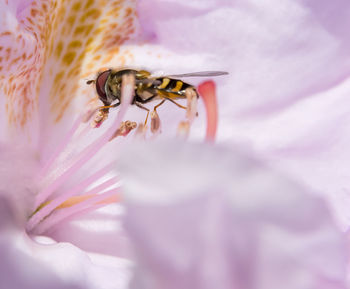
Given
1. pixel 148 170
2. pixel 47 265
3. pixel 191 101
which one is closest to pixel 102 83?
pixel 191 101

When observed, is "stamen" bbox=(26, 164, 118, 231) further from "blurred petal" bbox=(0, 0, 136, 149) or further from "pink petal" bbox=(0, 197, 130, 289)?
"blurred petal" bbox=(0, 0, 136, 149)

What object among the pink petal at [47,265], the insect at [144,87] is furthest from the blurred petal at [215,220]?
the insect at [144,87]

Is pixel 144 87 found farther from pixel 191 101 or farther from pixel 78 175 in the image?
pixel 78 175

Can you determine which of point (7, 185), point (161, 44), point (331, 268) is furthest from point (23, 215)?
Answer: point (331, 268)

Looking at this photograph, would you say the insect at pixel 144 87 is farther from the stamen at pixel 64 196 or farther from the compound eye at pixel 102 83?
the stamen at pixel 64 196

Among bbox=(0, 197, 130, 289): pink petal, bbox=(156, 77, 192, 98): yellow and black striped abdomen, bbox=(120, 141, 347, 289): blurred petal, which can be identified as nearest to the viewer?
bbox=(120, 141, 347, 289): blurred petal

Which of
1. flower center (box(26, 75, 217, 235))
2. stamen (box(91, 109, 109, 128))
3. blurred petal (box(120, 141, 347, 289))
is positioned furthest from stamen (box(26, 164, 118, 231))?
blurred petal (box(120, 141, 347, 289))

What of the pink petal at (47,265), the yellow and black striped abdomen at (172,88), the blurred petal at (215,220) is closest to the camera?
the blurred petal at (215,220)
